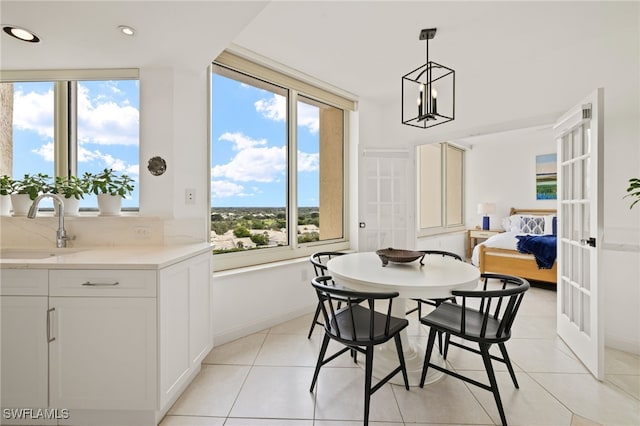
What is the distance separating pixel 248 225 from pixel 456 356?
2202 millimetres

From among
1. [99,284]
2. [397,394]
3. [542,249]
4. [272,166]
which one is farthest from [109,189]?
[542,249]

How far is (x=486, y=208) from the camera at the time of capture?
6367 mm

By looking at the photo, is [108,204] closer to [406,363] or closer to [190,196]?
[190,196]

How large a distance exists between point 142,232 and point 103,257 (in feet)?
1.56

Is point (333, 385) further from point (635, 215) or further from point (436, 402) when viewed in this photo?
point (635, 215)

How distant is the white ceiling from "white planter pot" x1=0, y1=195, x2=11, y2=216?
1.04 m

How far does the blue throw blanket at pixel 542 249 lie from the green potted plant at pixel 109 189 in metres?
4.89

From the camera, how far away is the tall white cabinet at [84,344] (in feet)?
4.99

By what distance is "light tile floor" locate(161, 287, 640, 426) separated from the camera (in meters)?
1.63

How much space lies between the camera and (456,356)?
7.45 ft

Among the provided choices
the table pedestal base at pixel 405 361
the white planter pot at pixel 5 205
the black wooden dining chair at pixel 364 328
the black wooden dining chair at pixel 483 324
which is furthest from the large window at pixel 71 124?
the black wooden dining chair at pixel 483 324

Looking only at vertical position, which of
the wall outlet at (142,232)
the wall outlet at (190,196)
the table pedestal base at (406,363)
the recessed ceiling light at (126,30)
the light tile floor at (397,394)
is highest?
the recessed ceiling light at (126,30)

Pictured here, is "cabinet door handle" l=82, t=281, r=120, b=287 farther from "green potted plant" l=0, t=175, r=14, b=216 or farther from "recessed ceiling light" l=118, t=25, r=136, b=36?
"recessed ceiling light" l=118, t=25, r=136, b=36

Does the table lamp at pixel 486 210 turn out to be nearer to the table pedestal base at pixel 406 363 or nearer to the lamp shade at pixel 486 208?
the lamp shade at pixel 486 208
